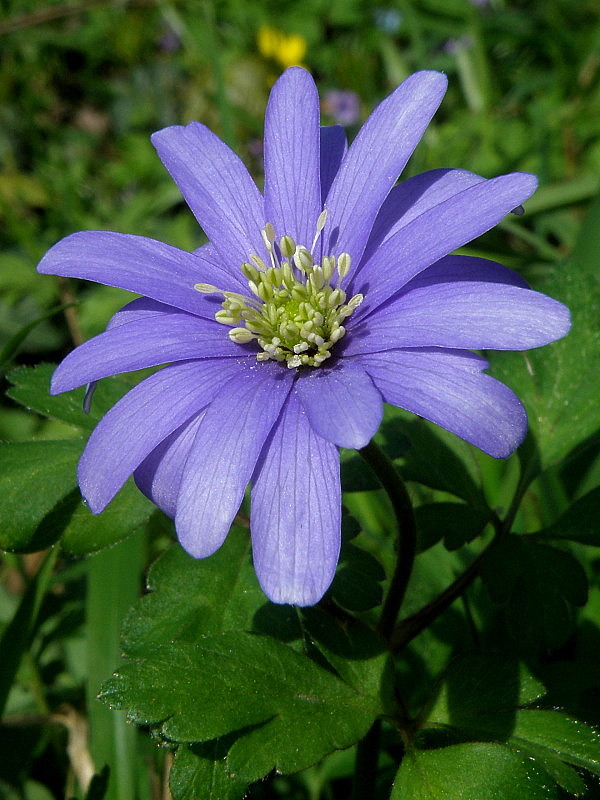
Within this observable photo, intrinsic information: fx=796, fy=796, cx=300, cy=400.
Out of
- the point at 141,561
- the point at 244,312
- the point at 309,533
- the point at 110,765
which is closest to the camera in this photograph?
the point at 309,533

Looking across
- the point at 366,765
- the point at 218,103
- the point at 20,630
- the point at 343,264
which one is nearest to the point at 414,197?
the point at 343,264

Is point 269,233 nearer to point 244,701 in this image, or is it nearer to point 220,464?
point 220,464

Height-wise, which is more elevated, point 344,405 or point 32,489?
point 344,405

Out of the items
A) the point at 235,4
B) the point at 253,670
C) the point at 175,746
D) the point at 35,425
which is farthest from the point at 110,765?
the point at 235,4

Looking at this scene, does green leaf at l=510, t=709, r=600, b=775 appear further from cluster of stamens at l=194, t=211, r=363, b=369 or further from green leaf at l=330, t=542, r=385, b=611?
cluster of stamens at l=194, t=211, r=363, b=369

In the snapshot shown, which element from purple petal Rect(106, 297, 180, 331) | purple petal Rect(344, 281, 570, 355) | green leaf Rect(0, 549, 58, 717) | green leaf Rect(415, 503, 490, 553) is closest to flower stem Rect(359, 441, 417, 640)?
green leaf Rect(415, 503, 490, 553)

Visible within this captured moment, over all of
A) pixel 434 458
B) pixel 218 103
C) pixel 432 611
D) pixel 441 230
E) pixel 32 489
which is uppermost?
pixel 441 230

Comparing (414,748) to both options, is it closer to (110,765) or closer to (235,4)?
(110,765)
